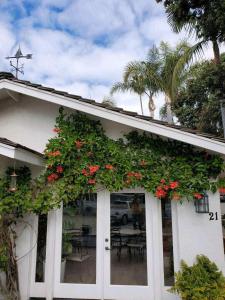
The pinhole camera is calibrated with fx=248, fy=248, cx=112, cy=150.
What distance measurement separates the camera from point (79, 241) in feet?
21.9

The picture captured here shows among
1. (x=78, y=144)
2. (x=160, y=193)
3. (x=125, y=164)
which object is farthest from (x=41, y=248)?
(x=160, y=193)

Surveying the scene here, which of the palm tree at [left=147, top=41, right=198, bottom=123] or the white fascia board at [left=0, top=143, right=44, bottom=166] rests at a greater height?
the palm tree at [left=147, top=41, right=198, bottom=123]

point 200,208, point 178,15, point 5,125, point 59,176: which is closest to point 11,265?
point 59,176

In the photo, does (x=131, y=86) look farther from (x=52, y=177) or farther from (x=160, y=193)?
(x=160, y=193)

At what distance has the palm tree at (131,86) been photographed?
1822 cm

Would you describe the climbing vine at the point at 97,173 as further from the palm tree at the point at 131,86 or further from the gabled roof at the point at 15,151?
the palm tree at the point at 131,86

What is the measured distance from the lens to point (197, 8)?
26.6ft

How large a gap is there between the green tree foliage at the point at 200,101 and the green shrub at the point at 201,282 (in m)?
8.47

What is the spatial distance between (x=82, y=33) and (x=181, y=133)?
38.8 feet

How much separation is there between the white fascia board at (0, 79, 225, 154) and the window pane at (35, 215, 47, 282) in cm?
321

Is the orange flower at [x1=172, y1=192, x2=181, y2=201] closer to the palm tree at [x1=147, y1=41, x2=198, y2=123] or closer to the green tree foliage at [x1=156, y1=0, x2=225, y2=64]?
the green tree foliage at [x1=156, y1=0, x2=225, y2=64]

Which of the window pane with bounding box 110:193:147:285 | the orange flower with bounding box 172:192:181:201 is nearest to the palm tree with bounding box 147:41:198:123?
the window pane with bounding box 110:193:147:285

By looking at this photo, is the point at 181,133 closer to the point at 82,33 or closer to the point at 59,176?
the point at 59,176

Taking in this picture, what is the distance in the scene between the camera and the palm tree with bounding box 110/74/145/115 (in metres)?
18.2
